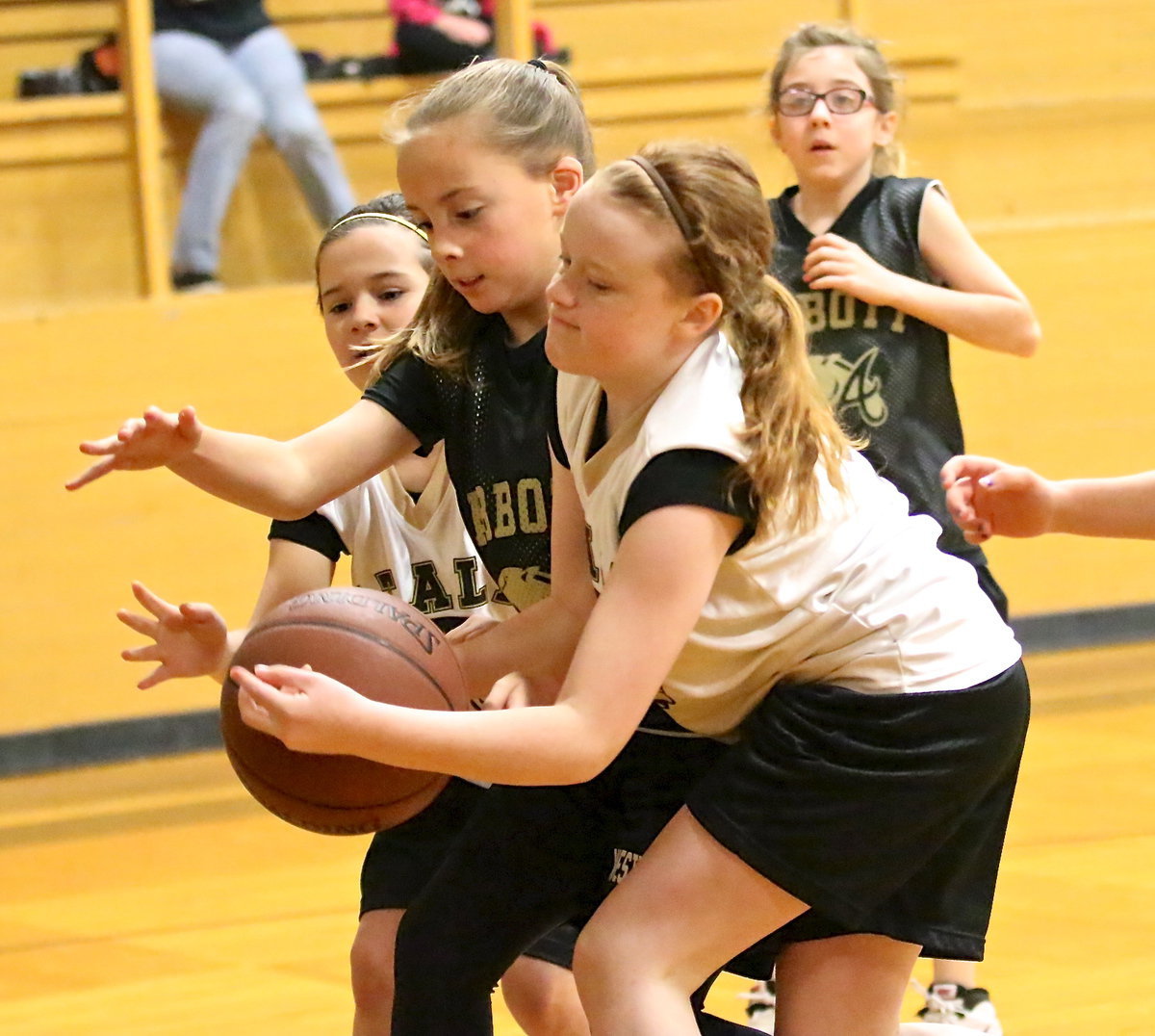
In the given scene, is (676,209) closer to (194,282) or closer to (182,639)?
(182,639)

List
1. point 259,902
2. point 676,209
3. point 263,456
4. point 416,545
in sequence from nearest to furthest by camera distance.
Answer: point 676,209
point 263,456
point 416,545
point 259,902

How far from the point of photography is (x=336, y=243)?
2.76 metres

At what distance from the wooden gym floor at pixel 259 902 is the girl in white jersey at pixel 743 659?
49.6 inches

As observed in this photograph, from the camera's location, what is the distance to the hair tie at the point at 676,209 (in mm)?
2014

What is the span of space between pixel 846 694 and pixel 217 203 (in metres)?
3.93

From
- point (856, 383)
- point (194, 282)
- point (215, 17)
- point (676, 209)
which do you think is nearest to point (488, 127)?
point (676, 209)

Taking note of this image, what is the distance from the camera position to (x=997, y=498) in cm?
233

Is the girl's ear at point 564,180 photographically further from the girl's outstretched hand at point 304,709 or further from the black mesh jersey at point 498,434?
the girl's outstretched hand at point 304,709

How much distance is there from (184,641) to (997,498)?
1.15m

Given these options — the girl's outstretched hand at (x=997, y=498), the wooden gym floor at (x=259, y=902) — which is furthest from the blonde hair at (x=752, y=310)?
the wooden gym floor at (x=259, y=902)

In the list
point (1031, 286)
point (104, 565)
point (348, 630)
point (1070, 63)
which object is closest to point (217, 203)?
point (104, 565)

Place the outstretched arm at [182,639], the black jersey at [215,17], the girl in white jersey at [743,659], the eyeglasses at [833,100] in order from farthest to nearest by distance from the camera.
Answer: the black jersey at [215,17], the eyeglasses at [833,100], the outstretched arm at [182,639], the girl in white jersey at [743,659]

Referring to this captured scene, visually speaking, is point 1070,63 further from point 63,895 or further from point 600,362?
point 600,362

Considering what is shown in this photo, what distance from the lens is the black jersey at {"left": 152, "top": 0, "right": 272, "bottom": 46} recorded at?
555cm
